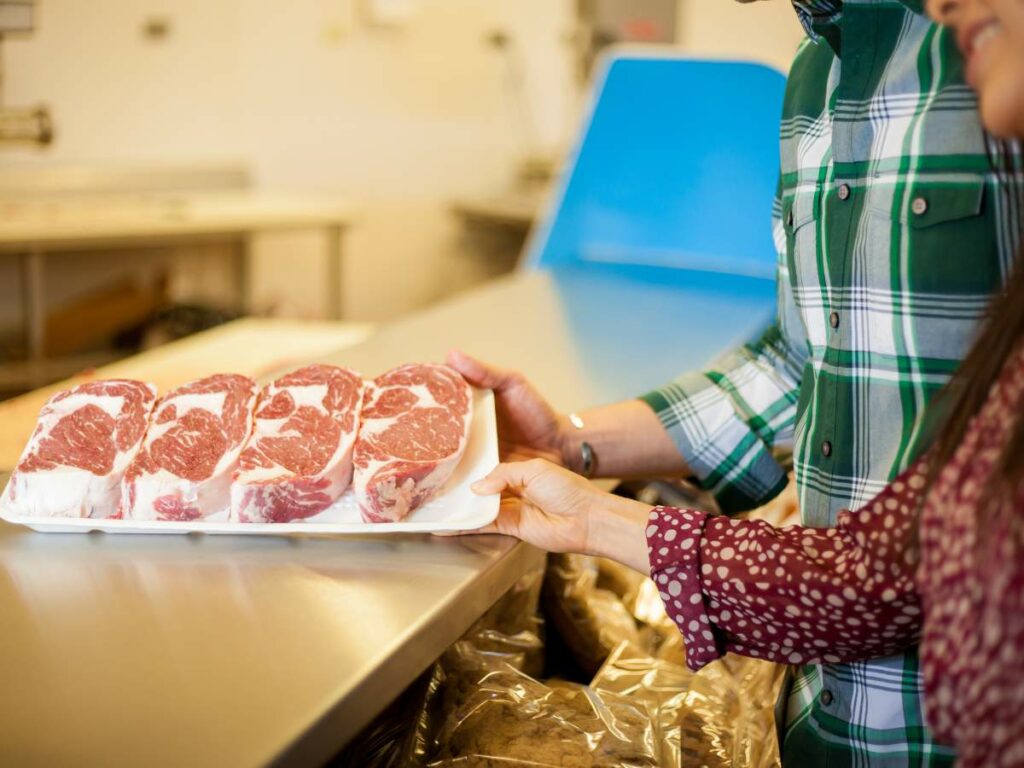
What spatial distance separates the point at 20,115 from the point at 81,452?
107cm

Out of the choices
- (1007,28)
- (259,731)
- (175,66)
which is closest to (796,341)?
(1007,28)

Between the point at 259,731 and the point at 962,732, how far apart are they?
0.47 metres

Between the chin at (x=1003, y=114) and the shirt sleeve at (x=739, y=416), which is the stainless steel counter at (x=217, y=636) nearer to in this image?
the shirt sleeve at (x=739, y=416)

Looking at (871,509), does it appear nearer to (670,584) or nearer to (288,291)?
(670,584)

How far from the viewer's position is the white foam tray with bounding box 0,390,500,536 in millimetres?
988

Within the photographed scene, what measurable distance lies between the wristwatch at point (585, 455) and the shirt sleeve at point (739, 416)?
94 millimetres

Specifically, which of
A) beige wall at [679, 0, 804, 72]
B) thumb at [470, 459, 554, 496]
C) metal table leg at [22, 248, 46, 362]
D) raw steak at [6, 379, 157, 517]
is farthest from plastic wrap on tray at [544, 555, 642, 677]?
metal table leg at [22, 248, 46, 362]

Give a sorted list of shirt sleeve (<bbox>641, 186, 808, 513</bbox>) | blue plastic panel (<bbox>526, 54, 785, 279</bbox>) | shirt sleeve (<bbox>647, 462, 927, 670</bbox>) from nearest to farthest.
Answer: shirt sleeve (<bbox>647, 462, 927, 670</bbox>) < shirt sleeve (<bbox>641, 186, 808, 513</bbox>) < blue plastic panel (<bbox>526, 54, 785, 279</bbox>)

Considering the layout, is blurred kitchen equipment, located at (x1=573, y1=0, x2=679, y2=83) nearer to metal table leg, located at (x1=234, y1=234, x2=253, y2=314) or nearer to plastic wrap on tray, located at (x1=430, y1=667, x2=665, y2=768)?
metal table leg, located at (x1=234, y1=234, x2=253, y2=314)

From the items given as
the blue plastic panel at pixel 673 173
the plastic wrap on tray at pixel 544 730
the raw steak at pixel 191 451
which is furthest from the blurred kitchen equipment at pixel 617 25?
the plastic wrap on tray at pixel 544 730

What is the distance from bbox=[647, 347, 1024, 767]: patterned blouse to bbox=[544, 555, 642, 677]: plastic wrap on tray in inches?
16.6

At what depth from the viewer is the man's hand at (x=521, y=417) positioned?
4.21 ft

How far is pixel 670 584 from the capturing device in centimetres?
94

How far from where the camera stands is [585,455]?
130 centimetres
